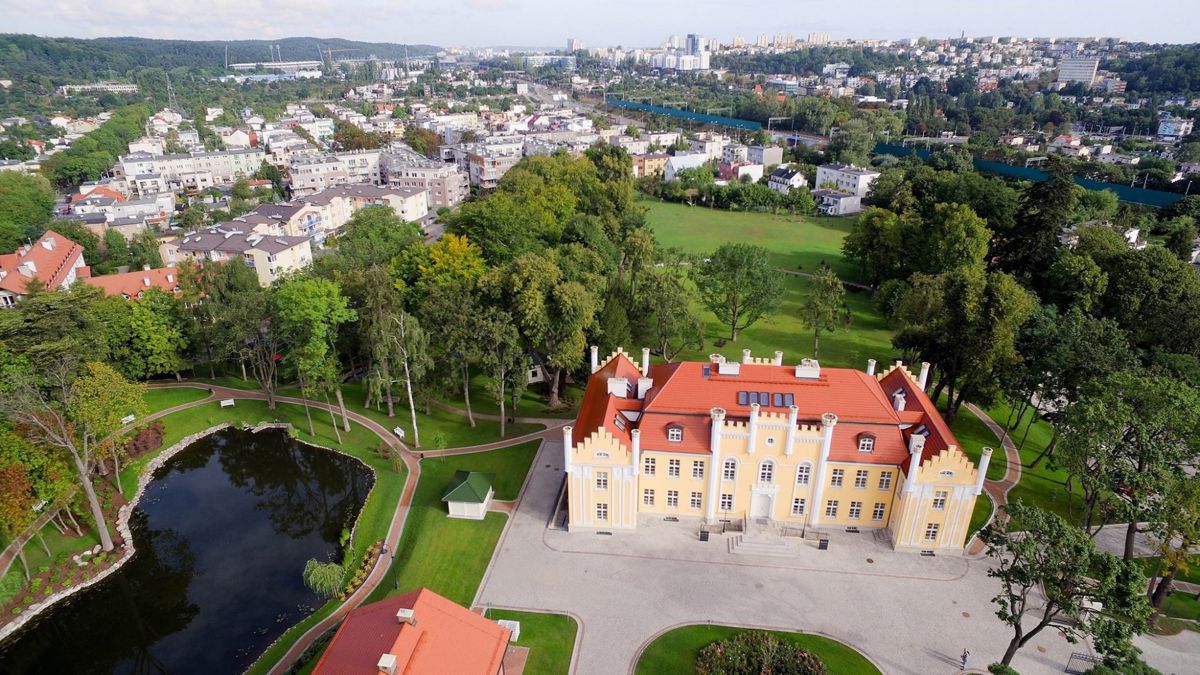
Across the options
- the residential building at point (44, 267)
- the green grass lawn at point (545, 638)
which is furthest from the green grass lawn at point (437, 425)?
the residential building at point (44, 267)

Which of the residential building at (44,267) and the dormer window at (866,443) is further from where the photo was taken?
the residential building at (44,267)

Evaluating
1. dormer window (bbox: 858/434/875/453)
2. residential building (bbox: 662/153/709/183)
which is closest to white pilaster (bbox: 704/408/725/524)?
dormer window (bbox: 858/434/875/453)

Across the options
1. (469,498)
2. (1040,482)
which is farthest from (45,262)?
(1040,482)

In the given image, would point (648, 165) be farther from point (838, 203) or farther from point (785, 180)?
point (838, 203)

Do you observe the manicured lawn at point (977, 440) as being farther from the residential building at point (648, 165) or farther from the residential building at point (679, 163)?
the residential building at point (648, 165)

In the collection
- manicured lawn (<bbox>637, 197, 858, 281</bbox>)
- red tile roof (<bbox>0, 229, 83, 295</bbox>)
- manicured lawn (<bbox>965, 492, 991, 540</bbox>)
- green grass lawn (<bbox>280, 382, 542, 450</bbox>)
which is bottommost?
manicured lawn (<bbox>637, 197, 858, 281</bbox>)

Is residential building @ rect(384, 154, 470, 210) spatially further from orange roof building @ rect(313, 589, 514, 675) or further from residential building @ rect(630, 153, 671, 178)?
orange roof building @ rect(313, 589, 514, 675)
